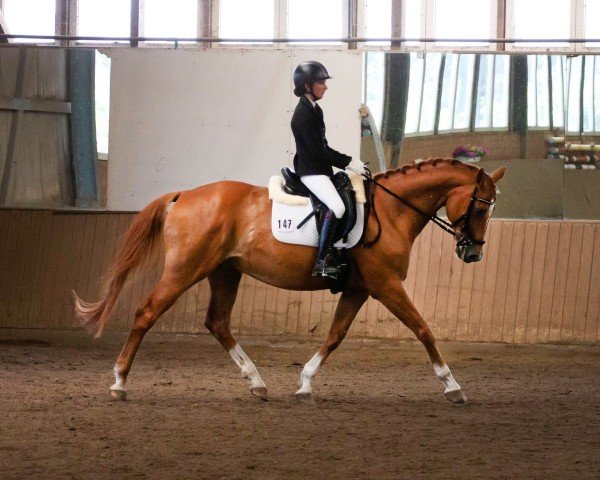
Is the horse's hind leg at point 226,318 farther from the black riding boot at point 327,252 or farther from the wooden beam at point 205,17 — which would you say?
the wooden beam at point 205,17

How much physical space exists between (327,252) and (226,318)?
84 centimetres

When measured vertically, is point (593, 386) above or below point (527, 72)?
below

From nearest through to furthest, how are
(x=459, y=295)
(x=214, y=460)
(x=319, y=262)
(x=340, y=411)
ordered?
(x=214, y=460) < (x=340, y=411) < (x=319, y=262) < (x=459, y=295)

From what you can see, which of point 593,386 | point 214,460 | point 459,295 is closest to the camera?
point 214,460

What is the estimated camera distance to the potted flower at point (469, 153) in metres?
9.54

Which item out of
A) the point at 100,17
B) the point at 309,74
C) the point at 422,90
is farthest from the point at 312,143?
the point at 100,17

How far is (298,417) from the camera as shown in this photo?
5766 mm

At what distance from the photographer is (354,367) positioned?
8.18 m

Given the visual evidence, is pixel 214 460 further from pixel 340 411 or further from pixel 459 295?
pixel 459 295

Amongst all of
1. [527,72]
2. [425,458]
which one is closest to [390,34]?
[527,72]

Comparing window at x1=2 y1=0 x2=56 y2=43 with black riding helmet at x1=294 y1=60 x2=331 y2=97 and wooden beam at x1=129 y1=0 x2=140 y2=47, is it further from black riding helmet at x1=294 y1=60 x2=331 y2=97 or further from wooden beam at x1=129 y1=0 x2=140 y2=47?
black riding helmet at x1=294 y1=60 x2=331 y2=97

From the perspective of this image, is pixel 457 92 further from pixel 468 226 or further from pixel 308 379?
pixel 308 379

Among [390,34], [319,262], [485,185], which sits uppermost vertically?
[390,34]

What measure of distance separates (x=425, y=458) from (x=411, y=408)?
1.54 m
